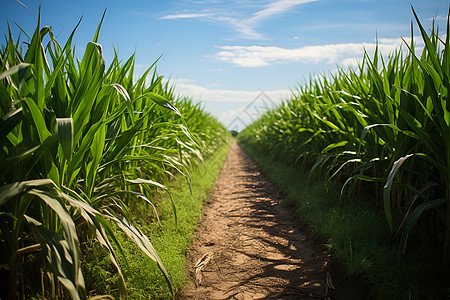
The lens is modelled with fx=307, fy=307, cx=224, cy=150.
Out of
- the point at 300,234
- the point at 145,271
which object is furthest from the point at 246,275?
the point at 300,234

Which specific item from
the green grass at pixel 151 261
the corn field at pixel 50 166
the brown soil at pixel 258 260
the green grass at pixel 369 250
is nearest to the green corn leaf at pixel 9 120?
the corn field at pixel 50 166

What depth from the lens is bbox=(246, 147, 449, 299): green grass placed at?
1.60 m

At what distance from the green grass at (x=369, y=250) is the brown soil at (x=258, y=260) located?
11cm

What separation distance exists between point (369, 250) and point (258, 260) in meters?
0.77

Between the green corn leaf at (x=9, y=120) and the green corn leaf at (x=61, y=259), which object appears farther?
the green corn leaf at (x=9, y=120)

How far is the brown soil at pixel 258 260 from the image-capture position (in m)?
1.84

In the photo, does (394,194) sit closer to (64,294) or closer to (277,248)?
(277,248)

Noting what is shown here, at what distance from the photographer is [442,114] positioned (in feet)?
5.37

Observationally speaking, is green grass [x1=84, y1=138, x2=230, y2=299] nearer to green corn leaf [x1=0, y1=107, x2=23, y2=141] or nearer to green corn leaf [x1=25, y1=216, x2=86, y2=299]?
green corn leaf [x1=25, y1=216, x2=86, y2=299]

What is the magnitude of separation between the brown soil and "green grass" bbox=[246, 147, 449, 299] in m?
0.11

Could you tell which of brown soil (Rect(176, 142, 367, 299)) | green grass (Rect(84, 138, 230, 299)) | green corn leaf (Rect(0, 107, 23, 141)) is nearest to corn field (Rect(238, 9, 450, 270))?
brown soil (Rect(176, 142, 367, 299))

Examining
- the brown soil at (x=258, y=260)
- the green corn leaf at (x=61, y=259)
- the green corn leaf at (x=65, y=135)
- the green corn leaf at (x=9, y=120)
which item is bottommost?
the brown soil at (x=258, y=260)

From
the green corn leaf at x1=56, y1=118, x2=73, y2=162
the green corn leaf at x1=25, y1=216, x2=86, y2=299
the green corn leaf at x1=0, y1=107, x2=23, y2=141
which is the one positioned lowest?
the green corn leaf at x1=25, y1=216, x2=86, y2=299

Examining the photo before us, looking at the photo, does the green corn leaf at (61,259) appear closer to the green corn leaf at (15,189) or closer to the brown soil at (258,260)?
the green corn leaf at (15,189)
